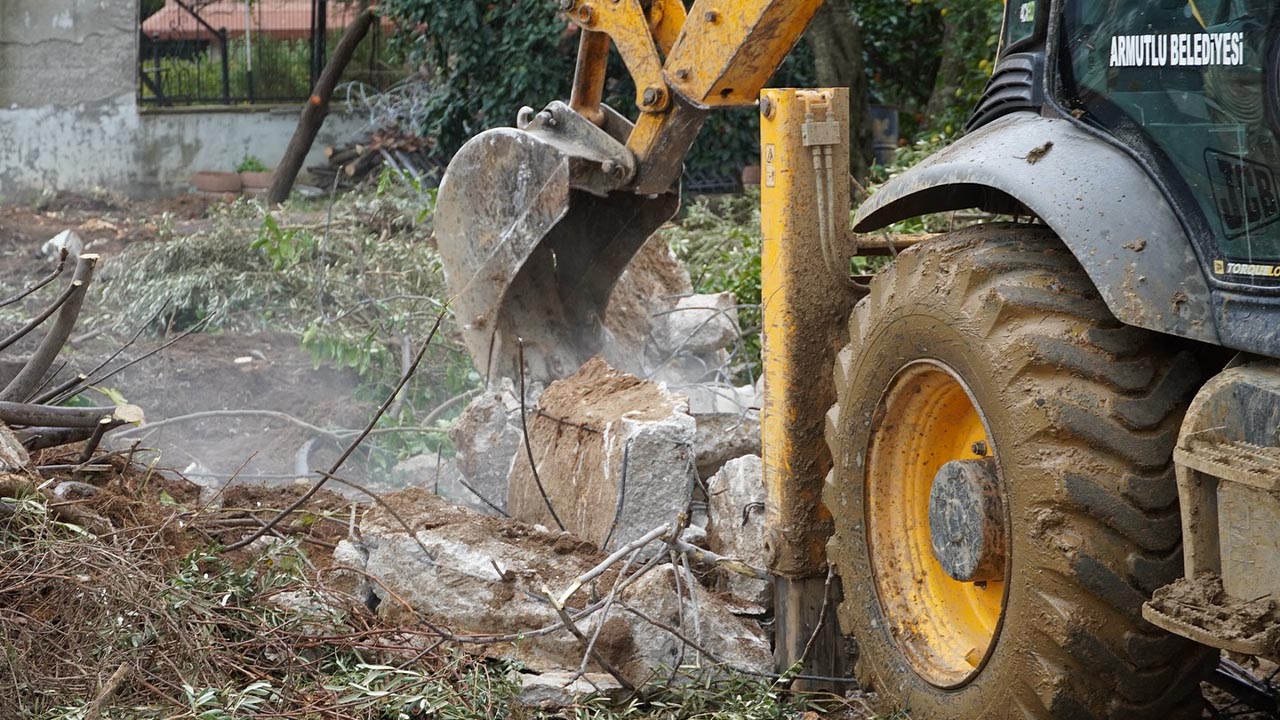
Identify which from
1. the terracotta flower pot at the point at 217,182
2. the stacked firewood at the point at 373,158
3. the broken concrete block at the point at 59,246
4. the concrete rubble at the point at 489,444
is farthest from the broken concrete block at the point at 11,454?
the terracotta flower pot at the point at 217,182

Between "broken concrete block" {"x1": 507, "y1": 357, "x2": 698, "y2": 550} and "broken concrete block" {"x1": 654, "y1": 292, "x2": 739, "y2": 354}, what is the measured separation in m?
1.25

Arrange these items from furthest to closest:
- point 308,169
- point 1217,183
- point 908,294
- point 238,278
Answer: point 308,169 → point 238,278 → point 908,294 → point 1217,183

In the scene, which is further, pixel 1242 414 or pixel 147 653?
pixel 147 653

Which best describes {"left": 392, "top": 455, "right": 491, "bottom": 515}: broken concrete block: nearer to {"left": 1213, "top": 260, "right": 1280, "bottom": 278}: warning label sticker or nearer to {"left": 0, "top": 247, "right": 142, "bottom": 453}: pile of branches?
{"left": 0, "top": 247, "right": 142, "bottom": 453}: pile of branches

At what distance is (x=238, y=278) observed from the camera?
8.55 metres

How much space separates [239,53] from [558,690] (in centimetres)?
1490

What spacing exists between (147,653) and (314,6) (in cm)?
1421

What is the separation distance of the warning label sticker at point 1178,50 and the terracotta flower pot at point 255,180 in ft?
43.9

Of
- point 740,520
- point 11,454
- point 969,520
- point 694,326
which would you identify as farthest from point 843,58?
point 969,520

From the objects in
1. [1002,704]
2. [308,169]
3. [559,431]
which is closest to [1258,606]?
[1002,704]

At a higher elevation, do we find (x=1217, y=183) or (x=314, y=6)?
(x=314, y=6)

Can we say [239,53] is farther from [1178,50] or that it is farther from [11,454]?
[1178,50]

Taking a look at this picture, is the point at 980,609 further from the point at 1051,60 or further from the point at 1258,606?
the point at 1051,60

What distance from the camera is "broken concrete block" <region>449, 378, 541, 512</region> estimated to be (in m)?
5.31
